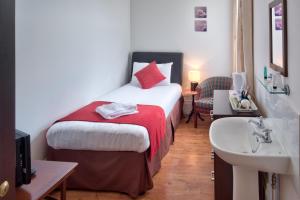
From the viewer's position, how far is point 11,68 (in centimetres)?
90

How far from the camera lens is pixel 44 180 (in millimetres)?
1727

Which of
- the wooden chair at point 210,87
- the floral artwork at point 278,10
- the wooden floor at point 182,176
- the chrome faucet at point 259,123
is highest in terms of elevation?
the floral artwork at point 278,10

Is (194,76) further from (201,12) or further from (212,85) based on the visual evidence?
(201,12)

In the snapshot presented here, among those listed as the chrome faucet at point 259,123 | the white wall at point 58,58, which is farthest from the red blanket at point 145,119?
the chrome faucet at point 259,123

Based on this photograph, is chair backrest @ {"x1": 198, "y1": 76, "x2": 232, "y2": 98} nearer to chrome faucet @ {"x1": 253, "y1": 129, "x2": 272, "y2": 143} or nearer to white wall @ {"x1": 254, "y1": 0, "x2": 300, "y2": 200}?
white wall @ {"x1": 254, "y1": 0, "x2": 300, "y2": 200}

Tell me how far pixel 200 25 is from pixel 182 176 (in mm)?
3143

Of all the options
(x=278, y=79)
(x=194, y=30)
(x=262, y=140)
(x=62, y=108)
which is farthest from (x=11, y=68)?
(x=194, y=30)

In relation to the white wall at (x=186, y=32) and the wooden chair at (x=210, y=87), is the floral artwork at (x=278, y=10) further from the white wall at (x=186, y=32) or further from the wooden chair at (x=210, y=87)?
the white wall at (x=186, y=32)

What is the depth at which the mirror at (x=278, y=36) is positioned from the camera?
1865mm

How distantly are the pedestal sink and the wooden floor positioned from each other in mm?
848

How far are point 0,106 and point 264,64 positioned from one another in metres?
2.39

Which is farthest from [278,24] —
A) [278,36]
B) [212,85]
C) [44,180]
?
[212,85]

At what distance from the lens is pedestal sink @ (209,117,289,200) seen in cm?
163

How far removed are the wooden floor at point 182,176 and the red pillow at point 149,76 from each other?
1.05m
